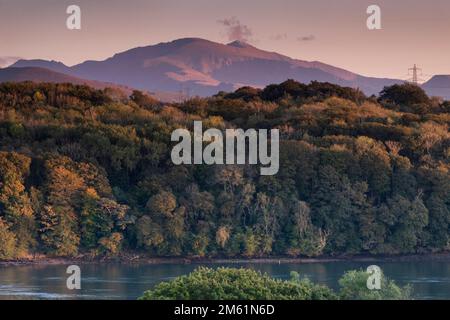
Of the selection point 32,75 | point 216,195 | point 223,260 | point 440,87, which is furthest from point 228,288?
point 440,87

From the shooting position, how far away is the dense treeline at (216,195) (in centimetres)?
5912

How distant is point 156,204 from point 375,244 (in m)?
10.9

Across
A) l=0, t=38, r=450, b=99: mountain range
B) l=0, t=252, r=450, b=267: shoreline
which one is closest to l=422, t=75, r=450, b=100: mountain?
l=0, t=38, r=450, b=99: mountain range

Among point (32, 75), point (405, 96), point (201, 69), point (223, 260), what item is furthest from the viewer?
point (201, 69)

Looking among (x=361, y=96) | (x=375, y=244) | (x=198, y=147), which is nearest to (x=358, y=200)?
(x=375, y=244)

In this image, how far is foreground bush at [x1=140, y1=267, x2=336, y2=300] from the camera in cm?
2728

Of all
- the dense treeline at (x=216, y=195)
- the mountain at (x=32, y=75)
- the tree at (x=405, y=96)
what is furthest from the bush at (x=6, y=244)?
the mountain at (x=32, y=75)

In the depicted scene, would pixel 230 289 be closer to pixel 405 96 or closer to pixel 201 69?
pixel 405 96

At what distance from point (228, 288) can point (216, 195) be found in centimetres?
3499

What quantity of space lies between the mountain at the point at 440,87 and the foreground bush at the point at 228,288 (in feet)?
271

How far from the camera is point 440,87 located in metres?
112

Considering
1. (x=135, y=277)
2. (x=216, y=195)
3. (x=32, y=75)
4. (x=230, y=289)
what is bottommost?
(x=135, y=277)

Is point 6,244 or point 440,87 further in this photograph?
point 440,87

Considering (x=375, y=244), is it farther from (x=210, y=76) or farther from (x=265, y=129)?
(x=210, y=76)
